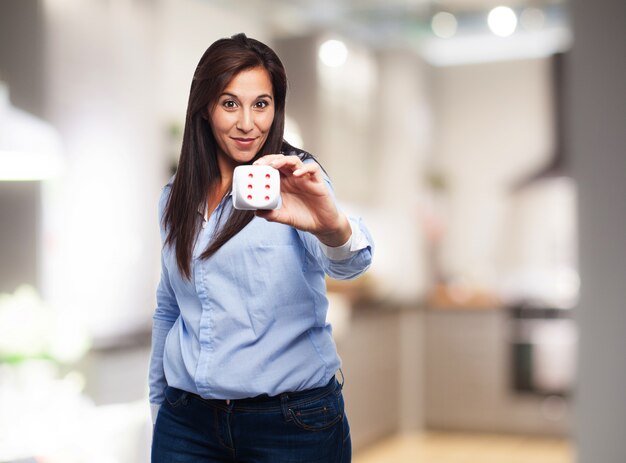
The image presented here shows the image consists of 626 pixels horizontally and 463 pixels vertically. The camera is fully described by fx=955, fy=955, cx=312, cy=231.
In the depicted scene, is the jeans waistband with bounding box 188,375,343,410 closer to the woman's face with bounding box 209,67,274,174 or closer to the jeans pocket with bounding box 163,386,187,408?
the jeans pocket with bounding box 163,386,187,408

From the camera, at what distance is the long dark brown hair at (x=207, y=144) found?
124 centimetres

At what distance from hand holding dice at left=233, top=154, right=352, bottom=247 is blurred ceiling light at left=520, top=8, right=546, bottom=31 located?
5.00 meters

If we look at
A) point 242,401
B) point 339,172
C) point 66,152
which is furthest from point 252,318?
point 339,172

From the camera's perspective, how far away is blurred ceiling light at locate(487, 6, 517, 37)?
19.3 feet

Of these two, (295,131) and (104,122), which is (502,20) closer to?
(295,131)

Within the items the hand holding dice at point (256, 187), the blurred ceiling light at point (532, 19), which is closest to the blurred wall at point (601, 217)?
the hand holding dice at point (256, 187)

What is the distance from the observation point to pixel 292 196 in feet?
3.84

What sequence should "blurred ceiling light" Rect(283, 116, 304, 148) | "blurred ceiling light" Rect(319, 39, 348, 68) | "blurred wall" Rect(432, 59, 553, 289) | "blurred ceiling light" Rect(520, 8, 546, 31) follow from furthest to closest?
"blurred wall" Rect(432, 59, 553, 289) → "blurred ceiling light" Rect(520, 8, 546, 31) → "blurred ceiling light" Rect(319, 39, 348, 68) → "blurred ceiling light" Rect(283, 116, 304, 148)

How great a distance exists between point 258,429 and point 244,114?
41 cm

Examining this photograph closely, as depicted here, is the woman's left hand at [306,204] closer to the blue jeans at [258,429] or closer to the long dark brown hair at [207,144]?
the long dark brown hair at [207,144]

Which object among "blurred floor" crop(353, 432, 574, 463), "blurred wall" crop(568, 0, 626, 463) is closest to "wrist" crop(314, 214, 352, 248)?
"blurred wall" crop(568, 0, 626, 463)

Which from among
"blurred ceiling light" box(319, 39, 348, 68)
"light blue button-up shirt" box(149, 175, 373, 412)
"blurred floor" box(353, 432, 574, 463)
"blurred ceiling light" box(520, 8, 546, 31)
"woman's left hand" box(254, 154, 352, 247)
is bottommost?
"blurred floor" box(353, 432, 574, 463)

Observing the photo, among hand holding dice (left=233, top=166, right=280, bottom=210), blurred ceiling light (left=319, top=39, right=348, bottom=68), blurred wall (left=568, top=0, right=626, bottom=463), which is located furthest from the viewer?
blurred ceiling light (left=319, top=39, right=348, bottom=68)

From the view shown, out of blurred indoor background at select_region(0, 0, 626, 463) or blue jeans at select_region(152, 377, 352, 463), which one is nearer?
blue jeans at select_region(152, 377, 352, 463)
